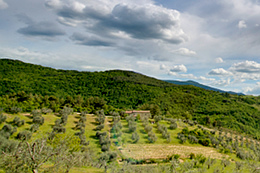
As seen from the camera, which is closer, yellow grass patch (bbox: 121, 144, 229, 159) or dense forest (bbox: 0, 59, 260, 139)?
yellow grass patch (bbox: 121, 144, 229, 159)

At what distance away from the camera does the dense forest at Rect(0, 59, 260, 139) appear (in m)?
68.7

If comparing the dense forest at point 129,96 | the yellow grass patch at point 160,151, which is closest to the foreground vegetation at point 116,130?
the yellow grass patch at point 160,151

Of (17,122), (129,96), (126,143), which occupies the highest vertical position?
(129,96)

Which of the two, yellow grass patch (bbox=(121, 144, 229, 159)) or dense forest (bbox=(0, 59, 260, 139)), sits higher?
dense forest (bbox=(0, 59, 260, 139))

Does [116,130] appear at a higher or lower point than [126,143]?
higher

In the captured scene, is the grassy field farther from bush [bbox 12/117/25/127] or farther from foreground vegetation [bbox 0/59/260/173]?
bush [bbox 12/117/25/127]

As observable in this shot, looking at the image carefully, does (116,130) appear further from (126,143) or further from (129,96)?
(129,96)

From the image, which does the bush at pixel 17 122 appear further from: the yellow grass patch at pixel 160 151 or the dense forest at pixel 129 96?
the yellow grass patch at pixel 160 151

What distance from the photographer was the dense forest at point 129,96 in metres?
68.7

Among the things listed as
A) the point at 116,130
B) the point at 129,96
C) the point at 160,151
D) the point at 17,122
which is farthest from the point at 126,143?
Answer: the point at 129,96

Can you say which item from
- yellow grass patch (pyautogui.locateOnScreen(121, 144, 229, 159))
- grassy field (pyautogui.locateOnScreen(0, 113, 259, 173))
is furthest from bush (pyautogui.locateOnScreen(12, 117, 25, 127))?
yellow grass patch (pyautogui.locateOnScreen(121, 144, 229, 159))

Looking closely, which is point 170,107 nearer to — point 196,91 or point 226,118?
point 226,118

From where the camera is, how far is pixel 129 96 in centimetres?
9669

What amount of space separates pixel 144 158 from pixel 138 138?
21.4 ft
